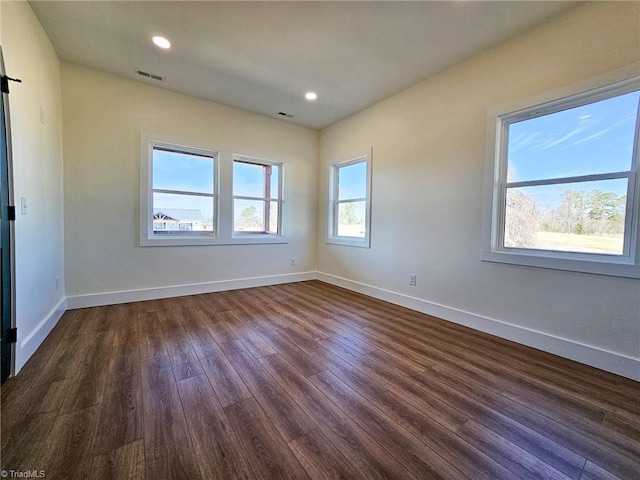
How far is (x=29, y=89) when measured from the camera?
2211 millimetres

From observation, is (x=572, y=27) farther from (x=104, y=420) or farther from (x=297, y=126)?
(x=104, y=420)

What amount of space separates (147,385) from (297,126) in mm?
4446

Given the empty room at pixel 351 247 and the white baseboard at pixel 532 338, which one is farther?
the white baseboard at pixel 532 338

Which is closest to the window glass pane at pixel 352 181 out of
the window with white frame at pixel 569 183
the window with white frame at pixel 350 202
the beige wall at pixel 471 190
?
the window with white frame at pixel 350 202

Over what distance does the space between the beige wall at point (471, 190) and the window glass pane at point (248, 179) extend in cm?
160

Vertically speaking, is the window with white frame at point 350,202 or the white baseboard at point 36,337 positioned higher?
the window with white frame at point 350,202

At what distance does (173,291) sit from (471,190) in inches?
161

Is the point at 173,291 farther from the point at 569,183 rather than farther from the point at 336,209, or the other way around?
the point at 569,183

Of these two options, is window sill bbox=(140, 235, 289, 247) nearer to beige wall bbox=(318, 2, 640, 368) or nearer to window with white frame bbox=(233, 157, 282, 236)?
window with white frame bbox=(233, 157, 282, 236)

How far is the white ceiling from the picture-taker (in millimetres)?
2240

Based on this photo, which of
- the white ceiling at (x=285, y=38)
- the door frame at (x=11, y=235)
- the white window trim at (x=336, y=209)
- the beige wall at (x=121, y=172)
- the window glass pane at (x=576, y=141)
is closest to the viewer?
the door frame at (x=11, y=235)

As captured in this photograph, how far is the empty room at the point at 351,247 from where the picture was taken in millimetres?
1400

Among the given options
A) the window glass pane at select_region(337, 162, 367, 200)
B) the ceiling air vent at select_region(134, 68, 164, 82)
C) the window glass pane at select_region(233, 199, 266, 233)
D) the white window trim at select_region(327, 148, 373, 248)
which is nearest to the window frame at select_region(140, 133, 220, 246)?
the window glass pane at select_region(233, 199, 266, 233)

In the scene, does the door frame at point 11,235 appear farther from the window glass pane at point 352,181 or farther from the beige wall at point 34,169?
the window glass pane at point 352,181
